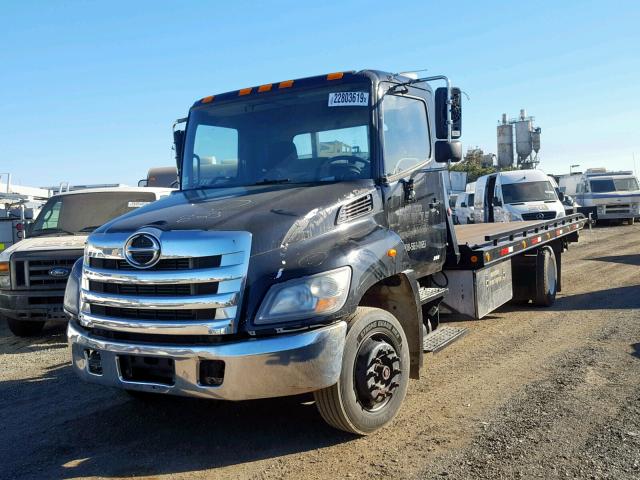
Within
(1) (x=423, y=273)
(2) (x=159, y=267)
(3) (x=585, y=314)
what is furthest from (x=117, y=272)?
(3) (x=585, y=314)

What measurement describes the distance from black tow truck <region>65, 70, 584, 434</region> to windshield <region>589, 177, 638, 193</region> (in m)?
25.3

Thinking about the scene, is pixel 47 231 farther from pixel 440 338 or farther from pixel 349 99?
A: pixel 440 338

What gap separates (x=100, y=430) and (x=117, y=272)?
1489 millimetres

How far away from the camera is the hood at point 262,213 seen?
13.1ft

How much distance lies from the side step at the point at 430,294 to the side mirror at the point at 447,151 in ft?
3.89

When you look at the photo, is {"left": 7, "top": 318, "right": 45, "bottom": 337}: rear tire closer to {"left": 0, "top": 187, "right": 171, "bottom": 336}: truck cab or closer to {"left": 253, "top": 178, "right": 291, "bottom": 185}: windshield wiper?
{"left": 0, "top": 187, "right": 171, "bottom": 336}: truck cab

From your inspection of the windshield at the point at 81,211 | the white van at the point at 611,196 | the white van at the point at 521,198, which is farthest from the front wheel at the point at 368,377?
the white van at the point at 611,196

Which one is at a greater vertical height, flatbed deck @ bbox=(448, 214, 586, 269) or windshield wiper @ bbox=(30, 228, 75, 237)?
windshield wiper @ bbox=(30, 228, 75, 237)

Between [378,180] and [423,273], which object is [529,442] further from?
[378,180]

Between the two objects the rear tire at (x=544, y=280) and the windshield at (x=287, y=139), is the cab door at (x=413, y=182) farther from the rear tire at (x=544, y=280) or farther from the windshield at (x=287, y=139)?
the rear tire at (x=544, y=280)

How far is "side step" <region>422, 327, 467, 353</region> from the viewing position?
17.8 feet

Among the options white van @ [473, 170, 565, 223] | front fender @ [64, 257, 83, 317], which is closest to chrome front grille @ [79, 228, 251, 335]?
front fender @ [64, 257, 83, 317]

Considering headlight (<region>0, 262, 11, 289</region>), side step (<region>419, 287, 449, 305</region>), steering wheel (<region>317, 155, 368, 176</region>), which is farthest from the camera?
headlight (<region>0, 262, 11, 289</region>)

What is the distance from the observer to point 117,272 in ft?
13.3
